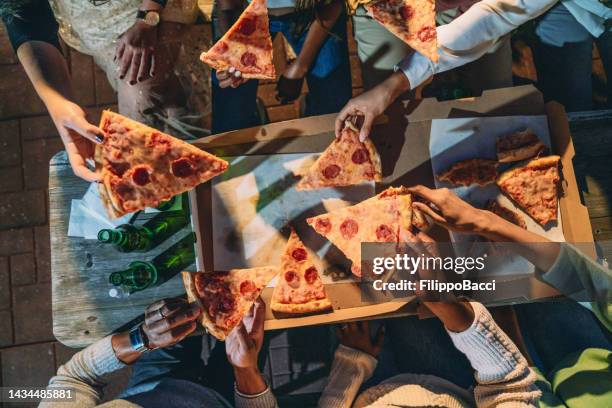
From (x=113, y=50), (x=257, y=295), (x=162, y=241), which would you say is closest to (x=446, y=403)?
(x=257, y=295)

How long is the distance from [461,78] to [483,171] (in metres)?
0.80

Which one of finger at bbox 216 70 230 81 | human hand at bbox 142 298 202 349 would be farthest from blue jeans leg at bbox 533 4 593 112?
human hand at bbox 142 298 202 349

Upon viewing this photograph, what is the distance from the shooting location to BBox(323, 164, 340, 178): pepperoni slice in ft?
10.2

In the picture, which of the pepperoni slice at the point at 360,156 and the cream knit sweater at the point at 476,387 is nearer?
the cream knit sweater at the point at 476,387

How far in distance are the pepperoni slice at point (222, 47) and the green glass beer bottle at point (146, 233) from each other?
3.43ft

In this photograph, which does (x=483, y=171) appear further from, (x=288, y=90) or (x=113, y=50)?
(x=113, y=50)

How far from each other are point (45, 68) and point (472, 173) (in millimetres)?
2649

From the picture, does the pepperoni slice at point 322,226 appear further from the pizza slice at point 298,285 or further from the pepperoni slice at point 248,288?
the pepperoni slice at point 248,288

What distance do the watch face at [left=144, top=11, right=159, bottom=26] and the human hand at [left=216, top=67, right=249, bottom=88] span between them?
1.63 ft

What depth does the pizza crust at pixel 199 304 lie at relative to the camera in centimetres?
294

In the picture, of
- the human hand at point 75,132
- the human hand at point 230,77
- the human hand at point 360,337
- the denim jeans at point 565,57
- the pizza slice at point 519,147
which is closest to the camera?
the human hand at point 75,132

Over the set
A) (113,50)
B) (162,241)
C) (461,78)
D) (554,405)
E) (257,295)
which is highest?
(113,50)

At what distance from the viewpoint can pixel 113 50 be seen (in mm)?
3115

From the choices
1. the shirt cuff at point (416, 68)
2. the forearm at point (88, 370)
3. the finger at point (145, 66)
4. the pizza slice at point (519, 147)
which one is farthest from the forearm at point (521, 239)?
the forearm at point (88, 370)
